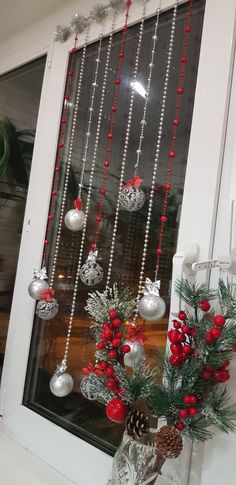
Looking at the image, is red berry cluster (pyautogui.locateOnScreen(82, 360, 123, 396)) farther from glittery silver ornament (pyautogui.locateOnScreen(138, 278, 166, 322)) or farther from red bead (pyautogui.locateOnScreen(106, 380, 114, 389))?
glittery silver ornament (pyautogui.locateOnScreen(138, 278, 166, 322))

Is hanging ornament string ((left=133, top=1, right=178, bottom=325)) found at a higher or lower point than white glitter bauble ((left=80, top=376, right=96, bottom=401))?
higher

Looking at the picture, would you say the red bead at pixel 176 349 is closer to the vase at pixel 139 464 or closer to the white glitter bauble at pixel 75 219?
the vase at pixel 139 464

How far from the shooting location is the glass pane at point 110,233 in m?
1.00

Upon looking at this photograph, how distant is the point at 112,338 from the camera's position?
788 millimetres

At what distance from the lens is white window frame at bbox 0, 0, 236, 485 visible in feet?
2.86

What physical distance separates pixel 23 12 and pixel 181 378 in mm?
1354

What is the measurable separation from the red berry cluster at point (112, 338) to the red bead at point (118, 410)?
0.28 feet

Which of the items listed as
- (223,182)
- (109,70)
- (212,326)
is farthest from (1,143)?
(212,326)

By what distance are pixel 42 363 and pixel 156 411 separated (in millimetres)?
641

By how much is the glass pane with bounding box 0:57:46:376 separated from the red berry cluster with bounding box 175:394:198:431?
92 cm

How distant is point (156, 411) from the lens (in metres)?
0.73

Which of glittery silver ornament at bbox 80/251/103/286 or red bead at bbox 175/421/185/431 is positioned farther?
glittery silver ornament at bbox 80/251/103/286

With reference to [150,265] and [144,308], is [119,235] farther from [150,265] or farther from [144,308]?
[144,308]

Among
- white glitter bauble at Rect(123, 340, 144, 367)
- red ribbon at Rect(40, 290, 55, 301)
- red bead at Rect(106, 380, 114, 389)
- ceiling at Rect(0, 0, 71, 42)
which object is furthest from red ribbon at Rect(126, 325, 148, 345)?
ceiling at Rect(0, 0, 71, 42)
